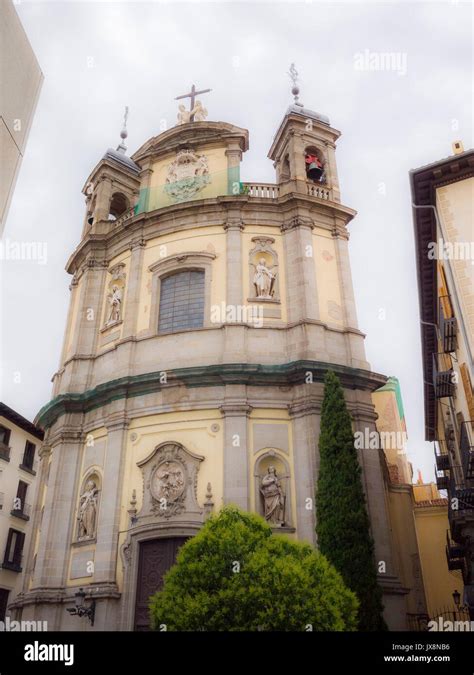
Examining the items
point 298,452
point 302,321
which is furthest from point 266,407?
point 302,321

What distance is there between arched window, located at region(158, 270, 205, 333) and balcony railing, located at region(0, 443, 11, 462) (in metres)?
15.8

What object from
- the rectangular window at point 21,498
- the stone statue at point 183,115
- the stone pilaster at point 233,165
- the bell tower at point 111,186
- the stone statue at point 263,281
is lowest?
the rectangular window at point 21,498

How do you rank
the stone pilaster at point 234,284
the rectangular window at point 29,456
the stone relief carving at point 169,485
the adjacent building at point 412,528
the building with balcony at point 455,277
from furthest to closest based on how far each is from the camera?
the rectangular window at point 29,456, the adjacent building at point 412,528, the stone pilaster at point 234,284, the stone relief carving at point 169,485, the building with balcony at point 455,277

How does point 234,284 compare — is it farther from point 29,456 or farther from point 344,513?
point 29,456

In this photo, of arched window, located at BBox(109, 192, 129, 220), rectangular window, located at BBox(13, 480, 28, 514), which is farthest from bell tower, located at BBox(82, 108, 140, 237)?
rectangular window, located at BBox(13, 480, 28, 514)

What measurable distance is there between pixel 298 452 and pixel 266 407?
1531mm

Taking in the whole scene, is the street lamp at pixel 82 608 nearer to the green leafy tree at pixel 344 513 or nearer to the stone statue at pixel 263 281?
the green leafy tree at pixel 344 513

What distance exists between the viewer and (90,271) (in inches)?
833

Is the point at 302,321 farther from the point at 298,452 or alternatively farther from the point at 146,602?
the point at 146,602

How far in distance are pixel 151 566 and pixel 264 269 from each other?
926 cm

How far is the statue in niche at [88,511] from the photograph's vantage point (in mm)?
16031

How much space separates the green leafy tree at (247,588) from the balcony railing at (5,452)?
70.9 ft

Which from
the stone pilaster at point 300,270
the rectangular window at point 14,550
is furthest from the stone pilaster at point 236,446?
the rectangular window at point 14,550

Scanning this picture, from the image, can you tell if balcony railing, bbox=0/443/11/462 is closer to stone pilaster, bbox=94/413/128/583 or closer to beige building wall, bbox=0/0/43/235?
stone pilaster, bbox=94/413/128/583
